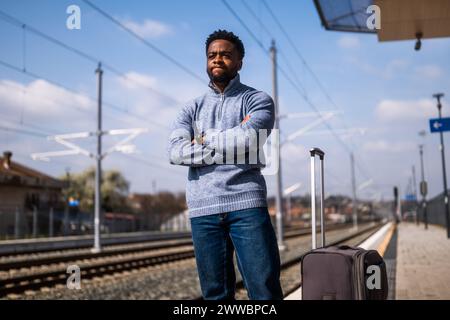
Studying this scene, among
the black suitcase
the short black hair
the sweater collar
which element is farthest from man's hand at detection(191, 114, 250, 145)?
the black suitcase

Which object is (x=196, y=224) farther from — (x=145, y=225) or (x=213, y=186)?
(x=145, y=225)

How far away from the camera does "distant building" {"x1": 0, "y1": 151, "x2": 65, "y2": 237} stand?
97.6 feet

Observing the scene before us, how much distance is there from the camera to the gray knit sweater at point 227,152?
224 cm

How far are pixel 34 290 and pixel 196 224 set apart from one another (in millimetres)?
8396

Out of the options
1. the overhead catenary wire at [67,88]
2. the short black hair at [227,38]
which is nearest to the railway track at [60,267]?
the overhead catenary wire at [67,88]

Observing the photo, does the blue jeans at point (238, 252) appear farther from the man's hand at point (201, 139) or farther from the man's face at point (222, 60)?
the man's face at point (222, 60)

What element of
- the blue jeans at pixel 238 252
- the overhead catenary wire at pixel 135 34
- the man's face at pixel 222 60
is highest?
the overhead catenary wire at pixel 135 34

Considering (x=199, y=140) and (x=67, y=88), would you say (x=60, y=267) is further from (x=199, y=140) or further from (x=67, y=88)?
(x=199, y=140)

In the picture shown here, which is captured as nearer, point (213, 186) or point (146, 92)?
point (213, 186)

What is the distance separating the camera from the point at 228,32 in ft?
7.78
